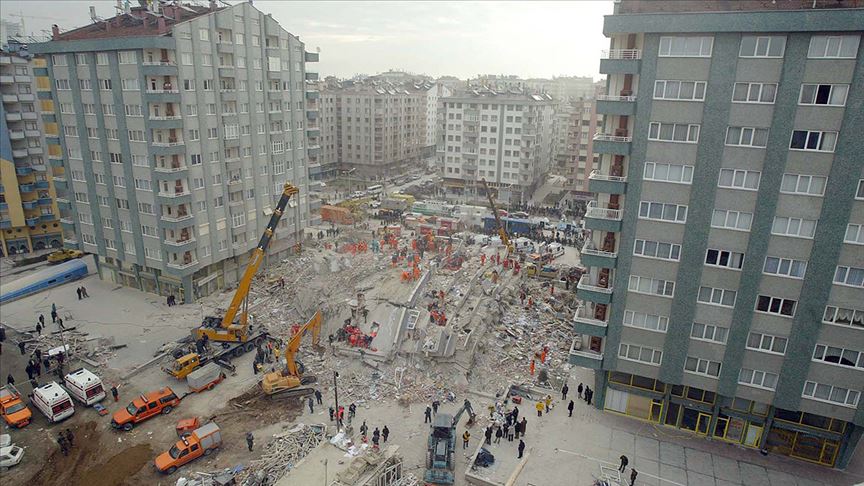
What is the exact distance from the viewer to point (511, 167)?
302 ft

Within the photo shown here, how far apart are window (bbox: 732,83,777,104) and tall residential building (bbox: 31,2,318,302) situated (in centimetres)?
4048

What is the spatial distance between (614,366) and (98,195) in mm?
48147

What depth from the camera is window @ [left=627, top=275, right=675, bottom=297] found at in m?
29.7

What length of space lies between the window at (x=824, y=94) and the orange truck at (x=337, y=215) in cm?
5957

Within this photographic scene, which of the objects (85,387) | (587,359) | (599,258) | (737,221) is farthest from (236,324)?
(737,221)

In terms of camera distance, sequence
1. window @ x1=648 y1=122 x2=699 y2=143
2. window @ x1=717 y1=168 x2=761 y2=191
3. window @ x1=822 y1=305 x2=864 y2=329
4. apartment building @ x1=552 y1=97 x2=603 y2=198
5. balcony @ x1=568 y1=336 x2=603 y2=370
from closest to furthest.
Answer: window @ x1=822 y1=305 x2=864 y2=329 < window @ x1=717 y1=168 x2=761 y2=191 < window @ x1=648 y1=122 x2=699 y2=143 < balcony @ x1=568 y1=336 x2=603 y2=370 < apartment building @ x1=552 y1=97 x2=603 y2=198

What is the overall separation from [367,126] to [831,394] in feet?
313

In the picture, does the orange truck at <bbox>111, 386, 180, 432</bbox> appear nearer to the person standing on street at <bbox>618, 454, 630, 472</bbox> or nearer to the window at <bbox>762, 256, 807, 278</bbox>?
the person standing on street at <bbox>618, 454, 630, 472</bbox>

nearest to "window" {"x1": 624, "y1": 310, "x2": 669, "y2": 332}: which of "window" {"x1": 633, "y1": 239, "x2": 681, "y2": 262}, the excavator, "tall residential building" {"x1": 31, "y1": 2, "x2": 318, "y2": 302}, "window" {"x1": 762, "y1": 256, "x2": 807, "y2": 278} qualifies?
"window" {"x1": 633, "y1": 239, "x2": 681, "y2": 262}

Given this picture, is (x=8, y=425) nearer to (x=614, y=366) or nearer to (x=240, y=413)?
(x=240, y=413)

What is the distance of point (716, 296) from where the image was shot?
1133 inches

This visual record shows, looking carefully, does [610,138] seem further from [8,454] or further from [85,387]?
[8,454]

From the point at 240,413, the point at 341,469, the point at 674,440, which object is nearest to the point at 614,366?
the point at 674,440

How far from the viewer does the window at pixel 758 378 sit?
28797 millimetres
